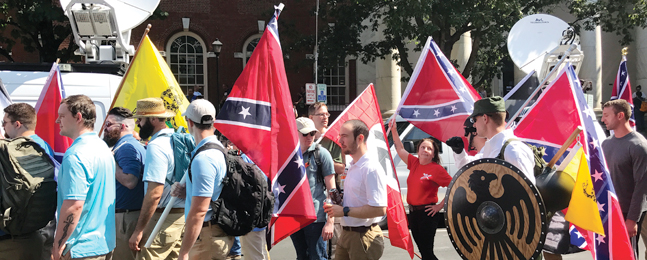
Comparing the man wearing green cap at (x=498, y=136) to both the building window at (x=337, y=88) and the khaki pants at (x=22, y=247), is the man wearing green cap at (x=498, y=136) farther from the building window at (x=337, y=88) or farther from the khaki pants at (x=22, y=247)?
the building window at (x=337, y=88)

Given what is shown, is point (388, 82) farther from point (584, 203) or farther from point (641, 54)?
point (584, 203)

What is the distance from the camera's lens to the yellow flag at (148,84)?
6.02 metres

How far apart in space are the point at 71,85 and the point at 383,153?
379cm

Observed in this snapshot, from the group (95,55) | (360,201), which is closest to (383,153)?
(360,201)

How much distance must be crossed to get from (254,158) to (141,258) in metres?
1.19

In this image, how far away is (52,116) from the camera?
5.66 meters

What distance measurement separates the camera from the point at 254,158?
14.8ft

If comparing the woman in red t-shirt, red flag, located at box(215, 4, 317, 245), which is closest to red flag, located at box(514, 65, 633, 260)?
the woman in red t-shirt

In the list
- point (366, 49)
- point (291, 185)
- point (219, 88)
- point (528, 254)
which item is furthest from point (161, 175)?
point (219, 88)

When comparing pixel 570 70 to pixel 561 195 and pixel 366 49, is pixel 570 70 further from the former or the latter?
pixel 366 49

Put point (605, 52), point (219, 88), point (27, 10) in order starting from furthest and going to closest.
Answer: point (605, 52) → point (219, 88) → point (27, 10)

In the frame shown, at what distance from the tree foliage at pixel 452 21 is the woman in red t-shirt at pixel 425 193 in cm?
972

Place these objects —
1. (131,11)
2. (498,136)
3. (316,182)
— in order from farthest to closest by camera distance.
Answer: (131,11) < (316,182) < (498,136)

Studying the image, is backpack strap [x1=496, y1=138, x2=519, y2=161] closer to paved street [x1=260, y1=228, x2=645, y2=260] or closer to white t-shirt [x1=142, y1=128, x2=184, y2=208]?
white t-shirt [x1=142, y1=128, x2=184, y2=208]
